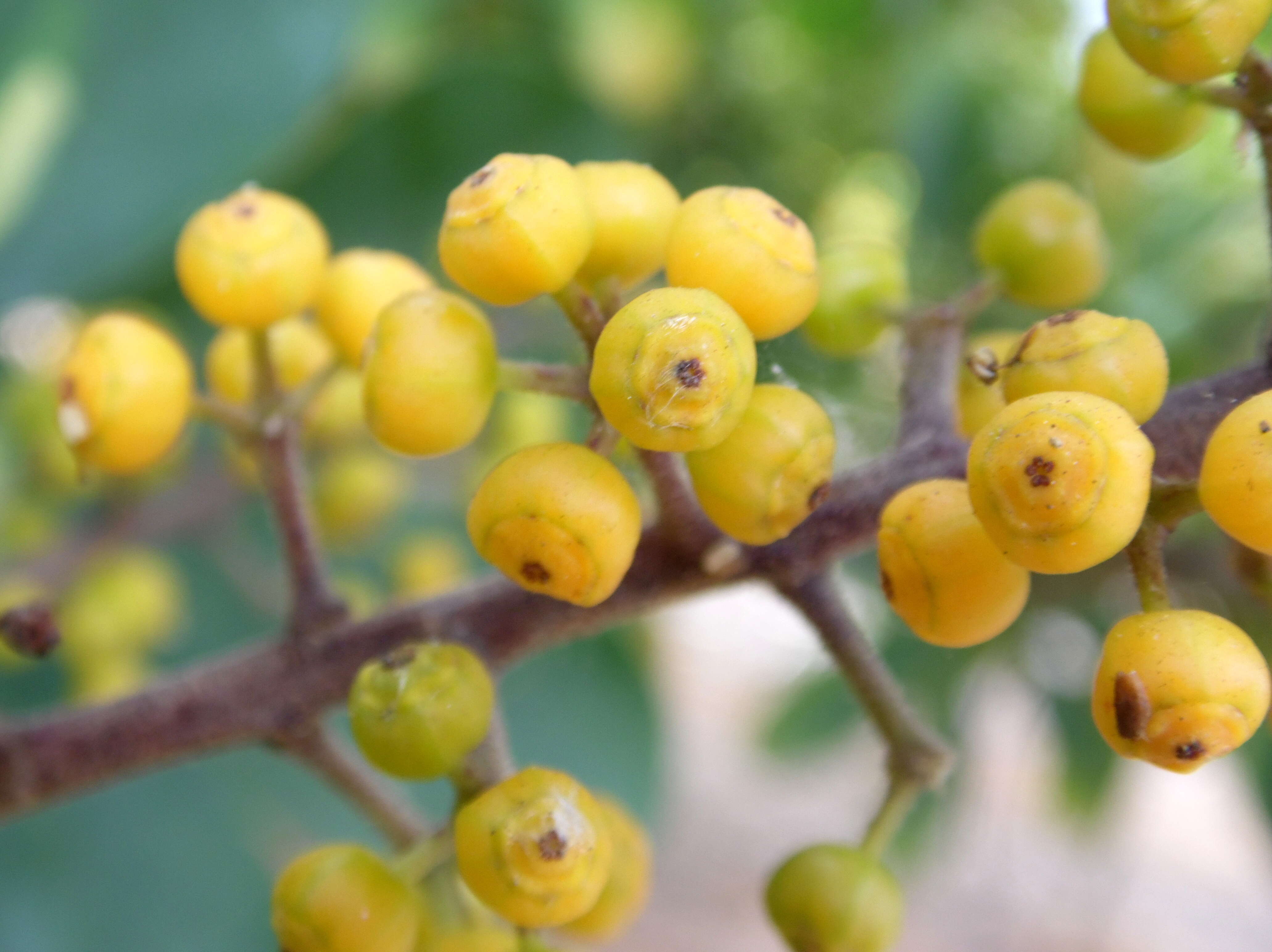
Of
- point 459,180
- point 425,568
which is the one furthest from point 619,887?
point 459,180

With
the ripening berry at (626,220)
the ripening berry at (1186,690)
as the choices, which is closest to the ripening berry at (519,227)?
the ripening berry at (626,220)

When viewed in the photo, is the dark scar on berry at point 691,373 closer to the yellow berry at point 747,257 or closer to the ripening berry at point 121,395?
the yellow berry at point 747,257

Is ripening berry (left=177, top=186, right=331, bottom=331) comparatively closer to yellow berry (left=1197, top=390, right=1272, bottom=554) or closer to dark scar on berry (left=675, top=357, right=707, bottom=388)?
dark scar on berry (left=675, top=357, right=707, bottom=388)

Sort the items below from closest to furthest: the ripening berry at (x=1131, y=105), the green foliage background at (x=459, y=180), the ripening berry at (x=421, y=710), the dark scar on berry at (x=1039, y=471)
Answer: the dark scar on berry at (x=1039, y=471) < the ripening berry at (x=421, y=710) < the ripening berry at (x=1131, y=105) < the green foliage background at (x=459, y=180)

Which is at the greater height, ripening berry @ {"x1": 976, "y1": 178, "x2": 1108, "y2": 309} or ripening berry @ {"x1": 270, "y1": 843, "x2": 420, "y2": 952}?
ripening berry @ {"x1": 976, "y1": 178, "x2": 1108, "y2": 309}

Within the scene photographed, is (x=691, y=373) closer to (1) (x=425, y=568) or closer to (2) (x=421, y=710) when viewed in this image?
(2) (x=421, y=710)

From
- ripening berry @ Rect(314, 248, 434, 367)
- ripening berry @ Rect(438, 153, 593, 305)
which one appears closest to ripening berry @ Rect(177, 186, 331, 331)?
ripening berry @ Rect(314, 248, 434, 367)
